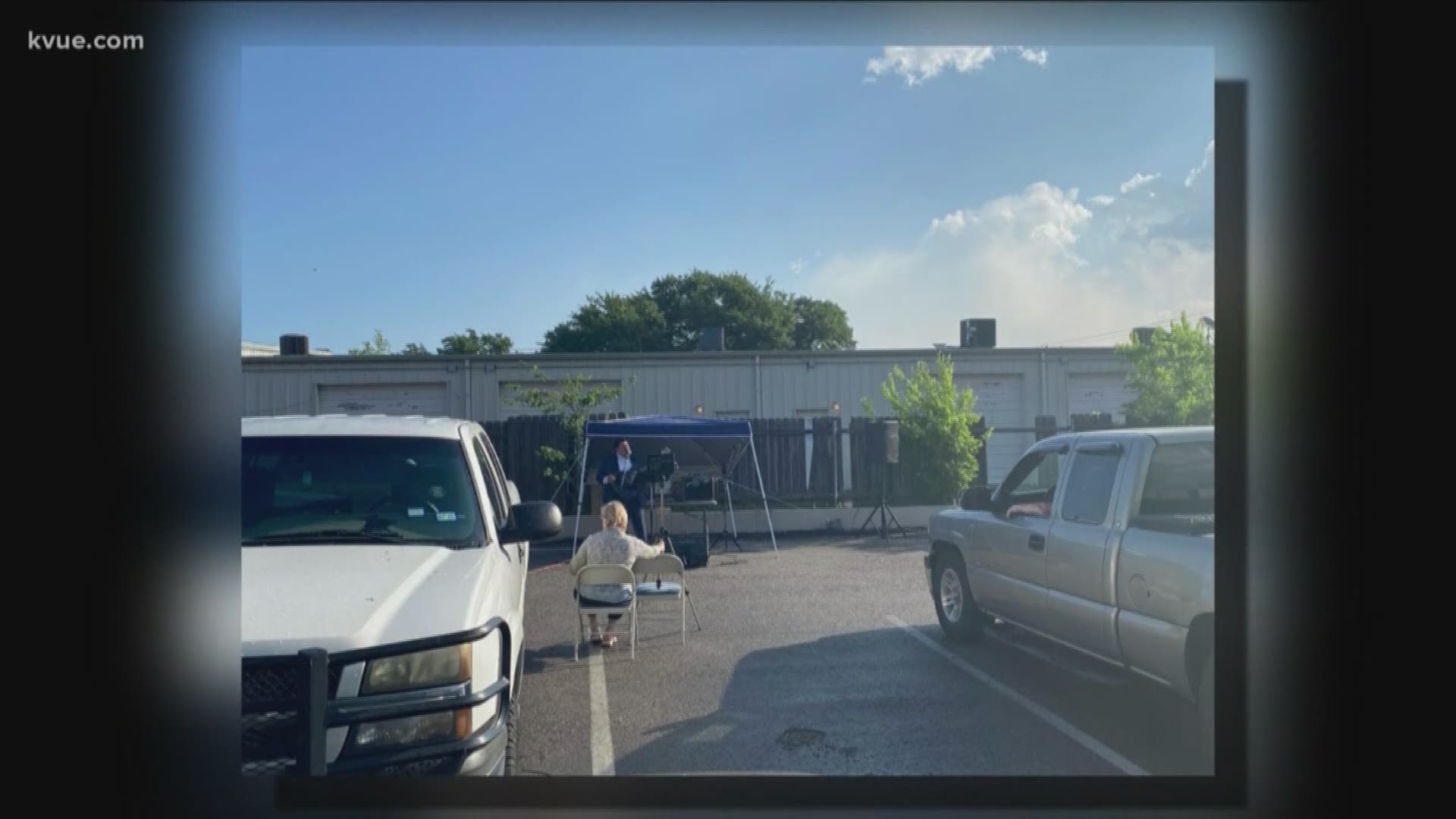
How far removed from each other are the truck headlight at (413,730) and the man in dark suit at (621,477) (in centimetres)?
814

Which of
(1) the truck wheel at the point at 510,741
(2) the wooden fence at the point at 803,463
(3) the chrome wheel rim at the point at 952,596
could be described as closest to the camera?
(1) the truck wheel at the point at 510,741

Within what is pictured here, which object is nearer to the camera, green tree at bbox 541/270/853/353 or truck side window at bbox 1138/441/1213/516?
truck side window at bbox 1138/441/1213/516

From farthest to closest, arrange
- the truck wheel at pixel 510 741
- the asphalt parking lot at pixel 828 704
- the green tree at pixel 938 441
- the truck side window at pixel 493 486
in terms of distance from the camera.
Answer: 1. the green tree at pixel 938 441
2. the truck side window at pixel 493 486
3. the asphalt parking lot at pixel 828 704
4. the truck wheel at pixel 510 741

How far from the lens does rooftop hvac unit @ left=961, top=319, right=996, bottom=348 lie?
776 inches

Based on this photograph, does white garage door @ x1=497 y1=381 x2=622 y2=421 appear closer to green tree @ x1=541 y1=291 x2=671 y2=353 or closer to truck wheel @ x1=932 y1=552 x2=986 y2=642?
green tree @ x1=541 y1=291 x2=671 y2=353

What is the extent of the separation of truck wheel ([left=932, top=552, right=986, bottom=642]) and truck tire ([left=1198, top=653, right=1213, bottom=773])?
8.83ft

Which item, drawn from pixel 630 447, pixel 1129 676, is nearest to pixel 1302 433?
pixel 1129 676

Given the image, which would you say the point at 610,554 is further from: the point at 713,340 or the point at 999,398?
the point at 999,398

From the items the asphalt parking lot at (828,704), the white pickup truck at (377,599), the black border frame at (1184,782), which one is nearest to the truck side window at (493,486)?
the white pickup truck at (377,599)

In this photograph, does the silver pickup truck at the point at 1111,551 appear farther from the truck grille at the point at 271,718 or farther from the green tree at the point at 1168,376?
the truck grille at the point at 271,718

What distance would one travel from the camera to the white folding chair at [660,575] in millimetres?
7332

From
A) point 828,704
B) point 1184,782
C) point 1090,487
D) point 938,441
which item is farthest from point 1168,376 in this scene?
point 1184,782

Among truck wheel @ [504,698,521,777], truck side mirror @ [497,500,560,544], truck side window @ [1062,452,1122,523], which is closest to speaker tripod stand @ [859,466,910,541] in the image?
truck side window @ [1062,452,1122,523]

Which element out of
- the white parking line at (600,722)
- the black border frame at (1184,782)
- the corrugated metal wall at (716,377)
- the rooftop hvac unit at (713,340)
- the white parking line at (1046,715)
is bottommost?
the white parking line at (600,722)
